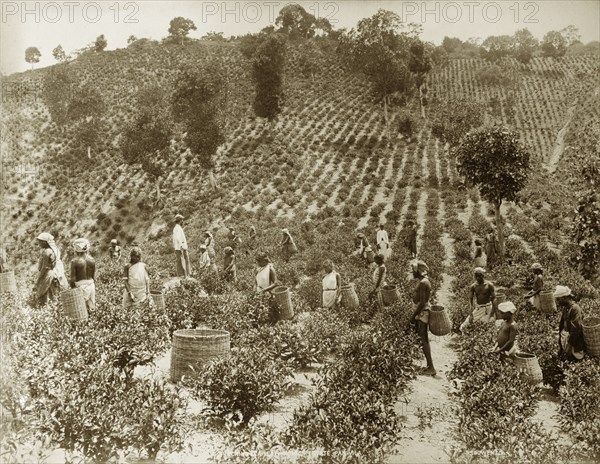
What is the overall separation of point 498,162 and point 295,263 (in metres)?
6.91

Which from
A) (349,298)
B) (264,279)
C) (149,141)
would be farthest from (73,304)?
(149,141)

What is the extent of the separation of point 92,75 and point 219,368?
136ft

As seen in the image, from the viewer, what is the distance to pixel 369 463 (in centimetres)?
454

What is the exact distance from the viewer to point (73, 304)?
23.9ft

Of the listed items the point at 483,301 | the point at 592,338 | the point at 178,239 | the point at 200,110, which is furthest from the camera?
the point at 200,110

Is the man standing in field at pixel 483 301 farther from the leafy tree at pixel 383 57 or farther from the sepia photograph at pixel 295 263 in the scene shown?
the leafy tree at pixel 383 57

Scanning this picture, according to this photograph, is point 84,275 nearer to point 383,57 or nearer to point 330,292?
point 330,292

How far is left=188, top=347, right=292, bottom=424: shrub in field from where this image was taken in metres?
5.58

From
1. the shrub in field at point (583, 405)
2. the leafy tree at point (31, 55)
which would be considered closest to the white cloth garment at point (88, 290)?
the leafy tree at point (31, 55)

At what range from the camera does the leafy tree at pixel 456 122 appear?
2659 cm

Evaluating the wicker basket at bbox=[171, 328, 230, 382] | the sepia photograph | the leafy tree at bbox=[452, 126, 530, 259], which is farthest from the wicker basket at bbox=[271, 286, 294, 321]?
the leafy tree at bbox=[452, 126, 530, 259]

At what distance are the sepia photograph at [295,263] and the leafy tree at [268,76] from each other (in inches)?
6.1

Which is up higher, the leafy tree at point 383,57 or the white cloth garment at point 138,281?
the leafy tree at point 383,57

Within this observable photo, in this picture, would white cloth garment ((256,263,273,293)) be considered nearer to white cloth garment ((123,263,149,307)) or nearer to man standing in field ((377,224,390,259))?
white cloth garment ((123,263,149,307))
